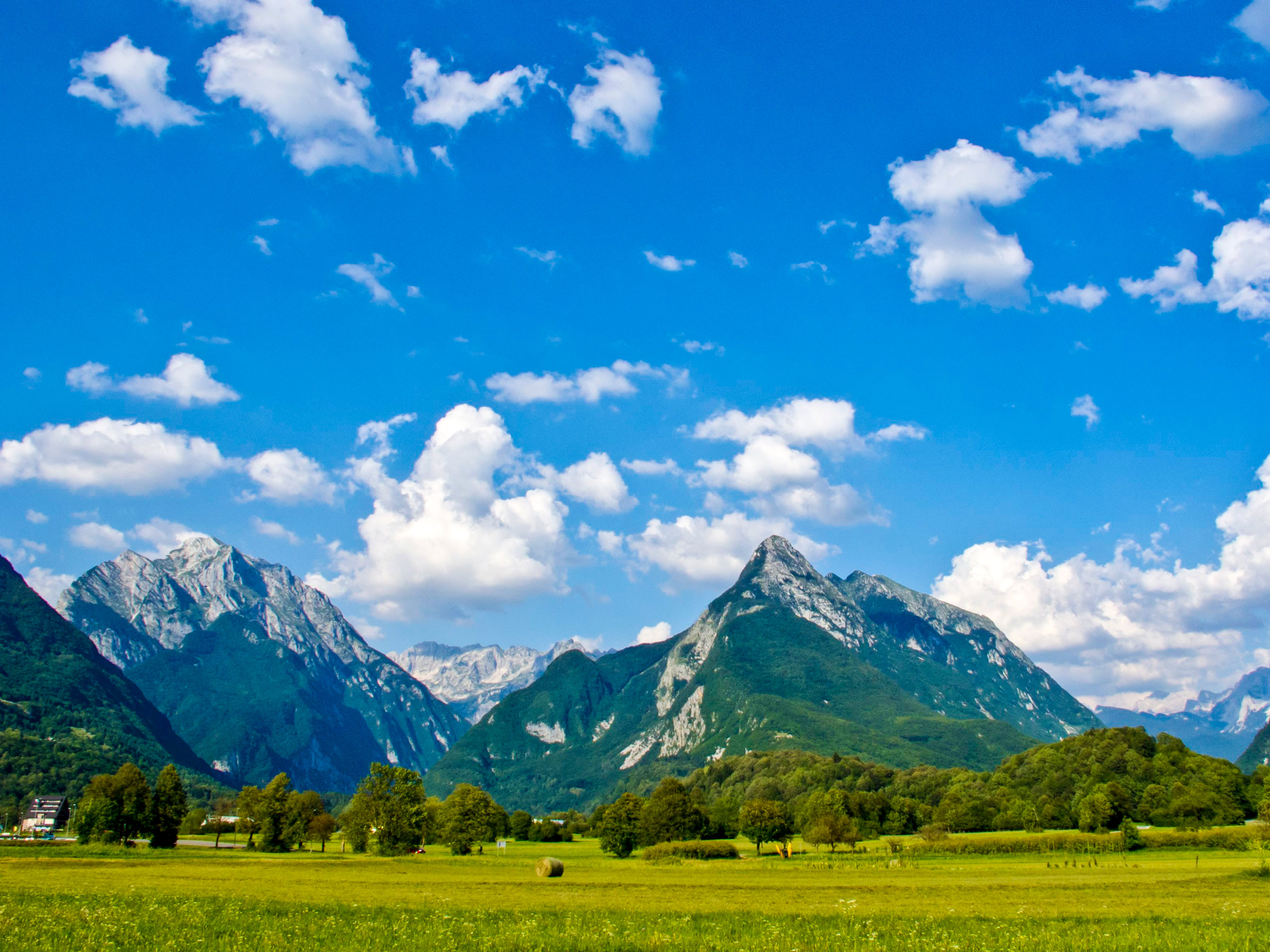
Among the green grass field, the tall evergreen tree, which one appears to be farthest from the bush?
the tall evergreen tree

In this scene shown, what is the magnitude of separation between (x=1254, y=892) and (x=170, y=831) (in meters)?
149

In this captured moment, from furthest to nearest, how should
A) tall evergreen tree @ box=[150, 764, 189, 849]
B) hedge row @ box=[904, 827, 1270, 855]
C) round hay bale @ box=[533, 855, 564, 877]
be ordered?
tall evergreen tree @ box=[150, 764, 189, 849] → hedge row @ box=[904, 827, 1270, 855] → round hay bale @ box=[533, 855, 564, 877]

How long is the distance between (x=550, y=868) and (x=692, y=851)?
5431 cm

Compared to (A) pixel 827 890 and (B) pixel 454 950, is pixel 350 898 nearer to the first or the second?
(B) pixel 454 950

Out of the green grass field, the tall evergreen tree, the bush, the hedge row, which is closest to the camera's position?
the green grass field

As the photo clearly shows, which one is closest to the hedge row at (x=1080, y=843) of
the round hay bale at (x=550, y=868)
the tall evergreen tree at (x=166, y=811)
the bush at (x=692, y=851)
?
the bush at (x=692, y=851)

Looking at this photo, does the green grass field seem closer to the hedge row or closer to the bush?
the hedge row

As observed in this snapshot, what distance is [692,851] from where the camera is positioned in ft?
438

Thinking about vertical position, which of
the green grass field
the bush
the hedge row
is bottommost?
the bush

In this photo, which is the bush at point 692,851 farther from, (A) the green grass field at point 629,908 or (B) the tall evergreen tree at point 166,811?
(B) the tall evergreen tree at point 166,811

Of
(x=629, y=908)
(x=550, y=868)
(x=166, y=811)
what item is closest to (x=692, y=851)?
(x=550, y=868)

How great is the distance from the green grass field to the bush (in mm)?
44299

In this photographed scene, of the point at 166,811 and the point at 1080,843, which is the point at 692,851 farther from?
the point at 166,811

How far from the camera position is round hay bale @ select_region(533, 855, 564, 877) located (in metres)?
85.6
